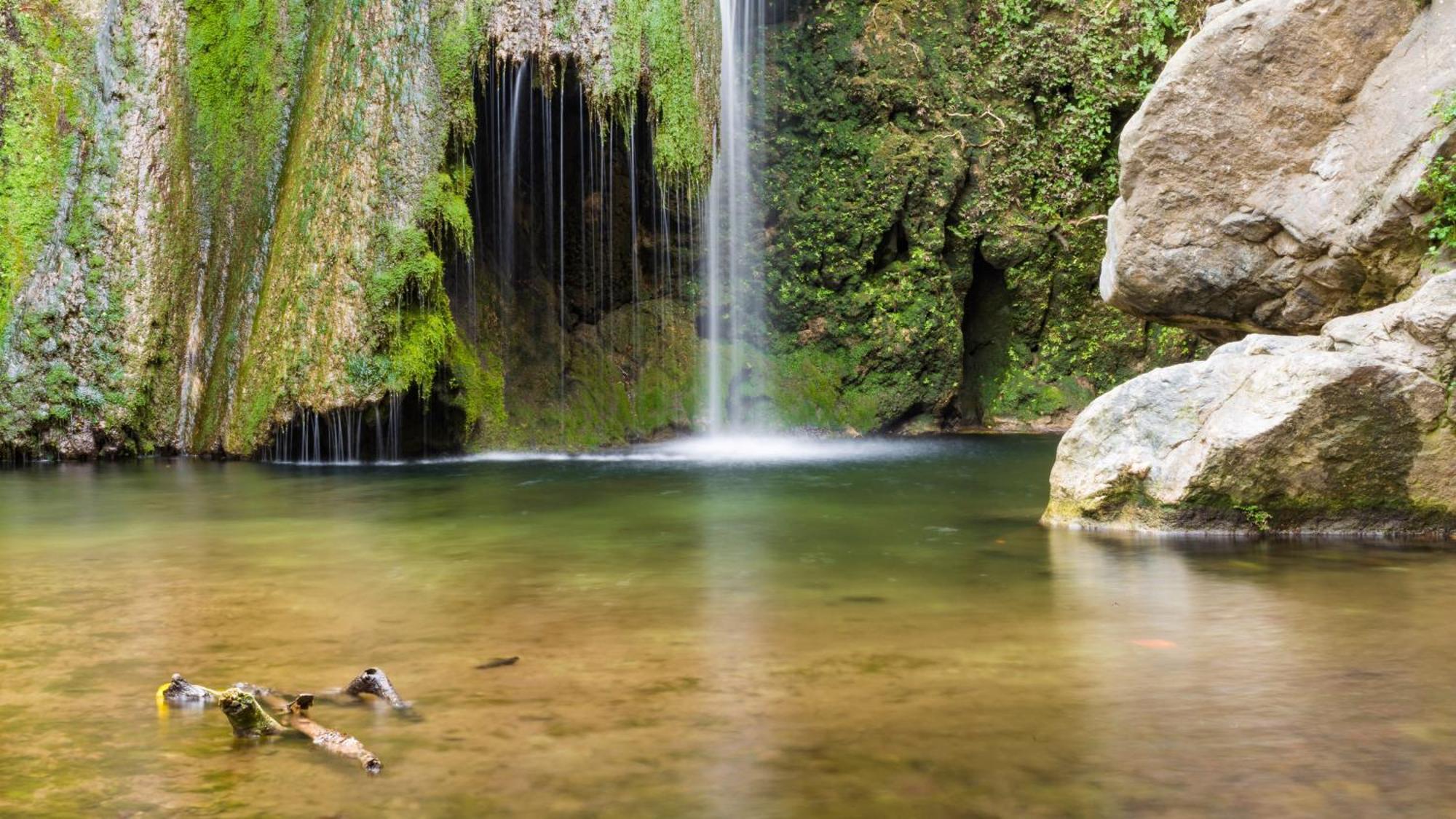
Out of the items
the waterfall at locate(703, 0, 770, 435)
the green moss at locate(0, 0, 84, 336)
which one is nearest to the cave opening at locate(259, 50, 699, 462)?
the waterfall at locate(703, 0, 770, 435)

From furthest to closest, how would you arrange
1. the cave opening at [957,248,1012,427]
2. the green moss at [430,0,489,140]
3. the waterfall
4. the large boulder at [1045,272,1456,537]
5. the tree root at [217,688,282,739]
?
the cave opening at [957,248,1012,427], the waterfall, the green moss at [430,0,489,140], the large boulder at [1045,272,1456,537], the tree root at [217,688,282,739]

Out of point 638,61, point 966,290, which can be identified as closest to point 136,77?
point 638,61

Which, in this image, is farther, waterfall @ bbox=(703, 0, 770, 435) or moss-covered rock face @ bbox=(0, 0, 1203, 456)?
waterfall @ bbox=(703, 0, 770, 435)

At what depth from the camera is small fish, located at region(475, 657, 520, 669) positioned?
4109 millimetres

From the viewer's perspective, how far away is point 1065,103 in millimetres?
15656

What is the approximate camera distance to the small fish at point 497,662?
13.5 feet

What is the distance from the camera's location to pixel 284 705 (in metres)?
3.63

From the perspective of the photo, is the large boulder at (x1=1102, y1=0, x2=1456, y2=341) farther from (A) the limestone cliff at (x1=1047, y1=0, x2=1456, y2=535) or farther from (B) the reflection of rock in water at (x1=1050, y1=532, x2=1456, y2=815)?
(B) the reflection of rock in water at (x1=1050, y1=532, x2=1456, y2=815)

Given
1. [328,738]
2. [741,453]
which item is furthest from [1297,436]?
[741,453]

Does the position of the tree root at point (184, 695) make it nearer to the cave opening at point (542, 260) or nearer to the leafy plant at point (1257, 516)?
the leafy plant at point (1257, 516)

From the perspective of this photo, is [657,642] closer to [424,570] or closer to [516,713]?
[516,713]

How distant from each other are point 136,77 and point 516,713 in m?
11.7

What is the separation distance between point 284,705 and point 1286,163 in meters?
7.33

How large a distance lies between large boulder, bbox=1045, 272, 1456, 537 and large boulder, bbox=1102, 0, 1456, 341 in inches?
53.9
